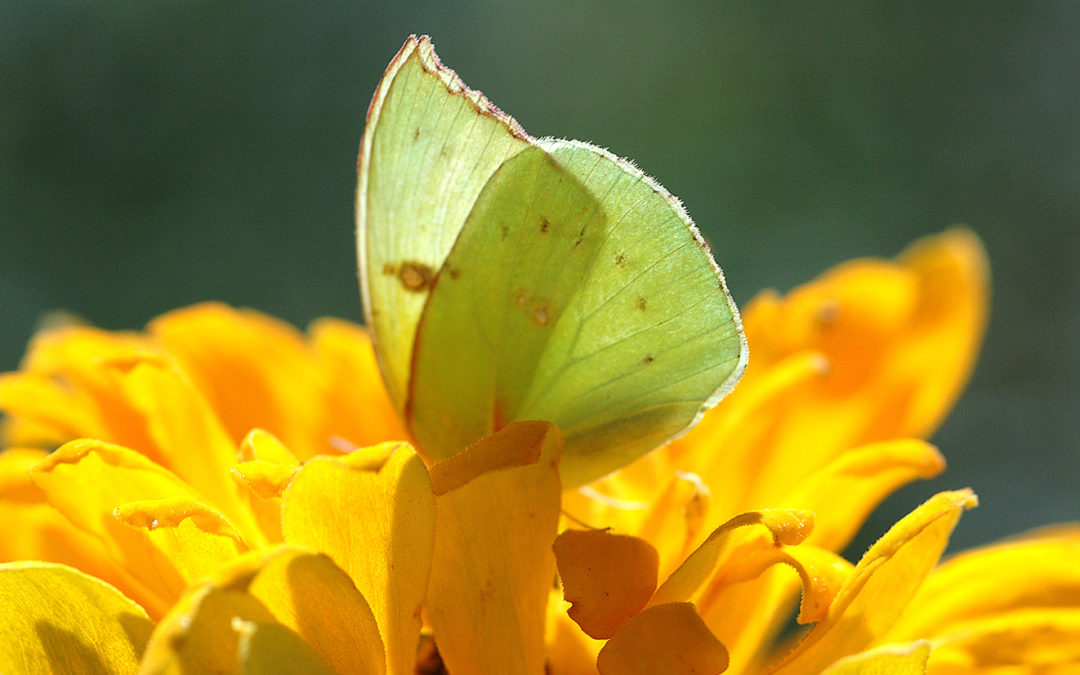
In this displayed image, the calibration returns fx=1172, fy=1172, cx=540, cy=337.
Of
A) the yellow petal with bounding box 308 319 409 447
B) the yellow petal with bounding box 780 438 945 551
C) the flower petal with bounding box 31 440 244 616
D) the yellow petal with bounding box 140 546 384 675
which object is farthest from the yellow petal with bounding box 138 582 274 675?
the yellow petal with bounding box 308 319 409 447

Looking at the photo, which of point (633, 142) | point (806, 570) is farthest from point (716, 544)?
point (633, 142)

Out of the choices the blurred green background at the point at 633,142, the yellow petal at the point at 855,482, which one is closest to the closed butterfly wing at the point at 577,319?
the yellow petal at the point at 855,482

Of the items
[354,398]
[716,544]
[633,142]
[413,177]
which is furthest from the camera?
[633,142]

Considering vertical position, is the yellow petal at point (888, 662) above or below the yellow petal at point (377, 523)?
below

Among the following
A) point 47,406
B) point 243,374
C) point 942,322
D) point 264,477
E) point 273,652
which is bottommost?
point 273,652

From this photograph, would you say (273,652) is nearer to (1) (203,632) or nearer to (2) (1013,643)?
(1) (203,632)

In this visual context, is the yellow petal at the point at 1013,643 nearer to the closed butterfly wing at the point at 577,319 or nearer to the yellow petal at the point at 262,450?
the closed butterfly wing at the point at 577,319

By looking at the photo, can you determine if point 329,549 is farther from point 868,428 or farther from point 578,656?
point 868,428
